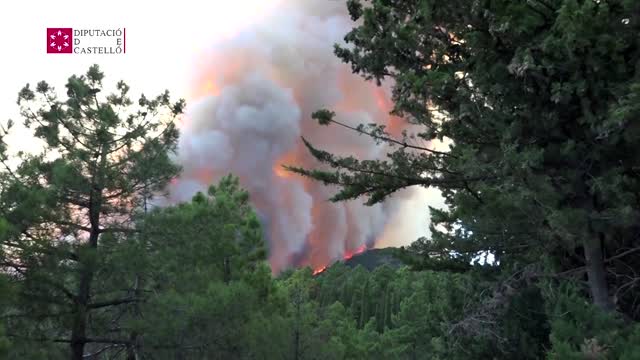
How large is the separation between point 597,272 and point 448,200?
5904 mm

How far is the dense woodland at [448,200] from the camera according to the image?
20.6ft

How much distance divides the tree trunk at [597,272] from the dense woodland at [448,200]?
0.03m

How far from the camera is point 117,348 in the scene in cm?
1166

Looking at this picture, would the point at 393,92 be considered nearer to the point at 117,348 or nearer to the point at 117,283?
the point at 117,283

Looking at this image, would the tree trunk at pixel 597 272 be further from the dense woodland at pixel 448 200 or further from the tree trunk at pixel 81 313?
the tree trunk at pixel 81 313

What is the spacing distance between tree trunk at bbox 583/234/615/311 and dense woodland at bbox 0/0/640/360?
0.03 meters

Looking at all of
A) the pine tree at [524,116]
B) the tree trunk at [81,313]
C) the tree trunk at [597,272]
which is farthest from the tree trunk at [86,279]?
the tree trunk at [597,272]

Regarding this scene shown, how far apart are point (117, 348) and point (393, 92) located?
27.0 ft

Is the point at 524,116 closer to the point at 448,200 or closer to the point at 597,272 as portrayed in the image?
the point at 597,272

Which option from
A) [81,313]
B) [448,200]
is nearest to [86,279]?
[81,313]

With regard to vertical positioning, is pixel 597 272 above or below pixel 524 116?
below

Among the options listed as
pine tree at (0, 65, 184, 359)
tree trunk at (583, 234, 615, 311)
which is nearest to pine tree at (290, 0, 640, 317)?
tree trunk at (583, 234, 615, 311)

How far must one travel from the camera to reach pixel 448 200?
519 inches

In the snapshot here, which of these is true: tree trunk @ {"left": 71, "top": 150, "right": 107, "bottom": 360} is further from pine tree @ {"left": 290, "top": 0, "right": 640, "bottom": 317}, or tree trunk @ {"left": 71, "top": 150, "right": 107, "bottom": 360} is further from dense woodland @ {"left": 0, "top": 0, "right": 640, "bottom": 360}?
pine tree @ {"left": 290, "top": 0, "right": 640, "bottom": 317}
